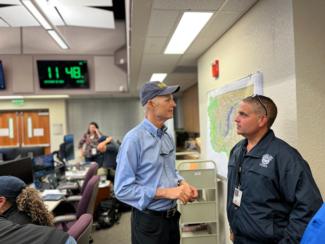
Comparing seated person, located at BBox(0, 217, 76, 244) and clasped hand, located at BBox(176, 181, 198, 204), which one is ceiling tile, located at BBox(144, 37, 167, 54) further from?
seated person, located at BBox(0, 217, 76, 244)

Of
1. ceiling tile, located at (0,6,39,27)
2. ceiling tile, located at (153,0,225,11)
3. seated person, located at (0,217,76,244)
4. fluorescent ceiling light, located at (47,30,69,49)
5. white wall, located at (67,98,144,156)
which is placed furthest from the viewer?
white wall, located at (67,98,144,156)

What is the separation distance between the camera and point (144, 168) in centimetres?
157

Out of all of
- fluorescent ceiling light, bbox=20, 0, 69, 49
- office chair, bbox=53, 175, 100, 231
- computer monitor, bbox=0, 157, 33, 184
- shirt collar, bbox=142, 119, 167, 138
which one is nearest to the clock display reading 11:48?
fluorescent ceiling light, bbox=20, 0, 69, 49

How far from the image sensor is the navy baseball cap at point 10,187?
5.15ft

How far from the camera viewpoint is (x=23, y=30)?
18.1 feet

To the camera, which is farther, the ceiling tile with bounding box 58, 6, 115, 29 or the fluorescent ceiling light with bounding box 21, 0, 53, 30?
the ceiling tile with bounding box 58, 6, 115, 29

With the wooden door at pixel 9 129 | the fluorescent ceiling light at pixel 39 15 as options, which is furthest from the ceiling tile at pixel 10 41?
the fluorescent ceiling light at pixel 39 15

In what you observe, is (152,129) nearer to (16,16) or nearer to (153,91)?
(153,91)

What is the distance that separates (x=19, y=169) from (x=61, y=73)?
2.72 m

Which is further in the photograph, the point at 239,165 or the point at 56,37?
the point at 56,37

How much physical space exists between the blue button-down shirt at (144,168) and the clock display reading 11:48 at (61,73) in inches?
164

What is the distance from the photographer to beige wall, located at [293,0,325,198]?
1634 millimetres

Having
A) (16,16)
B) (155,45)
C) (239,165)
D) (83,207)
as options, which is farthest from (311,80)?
(16,16)

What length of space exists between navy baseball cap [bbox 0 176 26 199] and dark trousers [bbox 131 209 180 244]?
72cm
